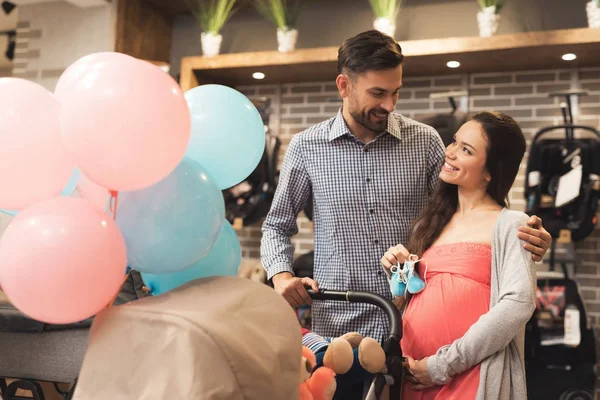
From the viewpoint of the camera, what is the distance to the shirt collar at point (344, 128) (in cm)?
236

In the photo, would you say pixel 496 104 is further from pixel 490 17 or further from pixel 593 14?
pixel 593 14

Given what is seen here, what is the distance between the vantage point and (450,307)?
1780mm

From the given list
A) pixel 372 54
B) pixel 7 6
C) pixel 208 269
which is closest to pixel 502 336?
pixel 208 269

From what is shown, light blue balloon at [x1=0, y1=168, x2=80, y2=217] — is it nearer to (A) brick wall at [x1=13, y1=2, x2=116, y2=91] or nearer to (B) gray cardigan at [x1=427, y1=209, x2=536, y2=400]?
(B) gray cardigan at [x1=427, y1=209, x2=536, y2=400]

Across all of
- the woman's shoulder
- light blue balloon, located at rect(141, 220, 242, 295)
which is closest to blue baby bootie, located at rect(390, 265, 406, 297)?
the woman's shoulder

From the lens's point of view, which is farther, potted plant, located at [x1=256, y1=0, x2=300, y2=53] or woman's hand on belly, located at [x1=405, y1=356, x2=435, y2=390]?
potted plant, located at [x1=256, y1=0, x2=300, y2=53]

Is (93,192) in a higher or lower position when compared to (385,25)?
lower

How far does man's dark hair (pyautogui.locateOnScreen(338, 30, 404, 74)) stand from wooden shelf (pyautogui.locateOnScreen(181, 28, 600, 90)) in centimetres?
201

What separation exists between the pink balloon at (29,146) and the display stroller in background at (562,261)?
325 centimetres

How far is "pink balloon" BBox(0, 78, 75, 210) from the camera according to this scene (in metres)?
1.20

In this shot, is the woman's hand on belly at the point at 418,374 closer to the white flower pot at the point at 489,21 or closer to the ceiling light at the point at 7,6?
the white flower pot at the point at 489,21

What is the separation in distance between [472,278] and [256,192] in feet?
10.0

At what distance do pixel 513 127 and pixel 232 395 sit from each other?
4.12 ft

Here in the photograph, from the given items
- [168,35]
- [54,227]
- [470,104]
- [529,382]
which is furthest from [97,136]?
[168,35]
